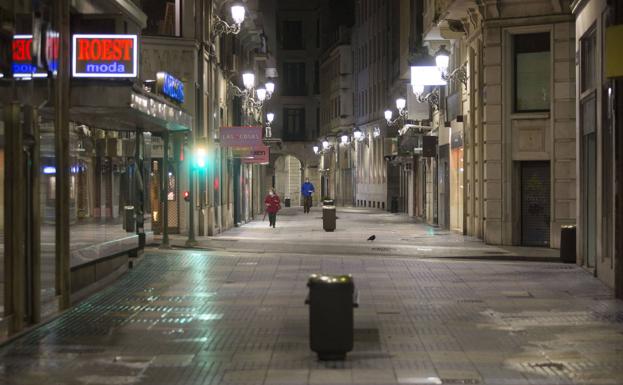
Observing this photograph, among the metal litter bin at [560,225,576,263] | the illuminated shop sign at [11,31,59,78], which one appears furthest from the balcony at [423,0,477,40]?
the illuminated shop sign at [11,31,59,78]

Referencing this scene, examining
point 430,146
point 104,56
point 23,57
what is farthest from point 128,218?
point 430,146

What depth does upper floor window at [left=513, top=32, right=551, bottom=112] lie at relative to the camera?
1142 inches

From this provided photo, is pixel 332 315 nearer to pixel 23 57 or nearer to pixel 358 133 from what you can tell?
pixel 23 57

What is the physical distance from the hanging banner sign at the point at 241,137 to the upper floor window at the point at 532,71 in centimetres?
987

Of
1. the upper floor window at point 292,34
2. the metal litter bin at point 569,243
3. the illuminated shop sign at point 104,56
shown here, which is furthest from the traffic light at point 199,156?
the upper floor window at point 292,34

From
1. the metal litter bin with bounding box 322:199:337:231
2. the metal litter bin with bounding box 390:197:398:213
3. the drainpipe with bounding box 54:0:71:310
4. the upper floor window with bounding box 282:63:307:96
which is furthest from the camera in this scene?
the upper floor window with bounding box 282:63:307:96

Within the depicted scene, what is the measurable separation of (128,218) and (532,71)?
12897 mm

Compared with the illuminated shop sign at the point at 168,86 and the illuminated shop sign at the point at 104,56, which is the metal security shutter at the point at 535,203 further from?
the illuminated shop sign at the point at 104,56

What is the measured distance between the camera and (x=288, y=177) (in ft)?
348

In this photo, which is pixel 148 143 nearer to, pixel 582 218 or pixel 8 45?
pixel 582 218

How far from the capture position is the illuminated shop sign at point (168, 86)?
981 inches

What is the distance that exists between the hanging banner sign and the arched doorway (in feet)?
224

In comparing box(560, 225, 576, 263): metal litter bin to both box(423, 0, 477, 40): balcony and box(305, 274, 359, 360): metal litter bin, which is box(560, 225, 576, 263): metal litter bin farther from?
box(305, 274, 359, 360): metal litter bin

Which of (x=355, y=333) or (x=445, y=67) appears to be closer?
(x=355, y=333)
